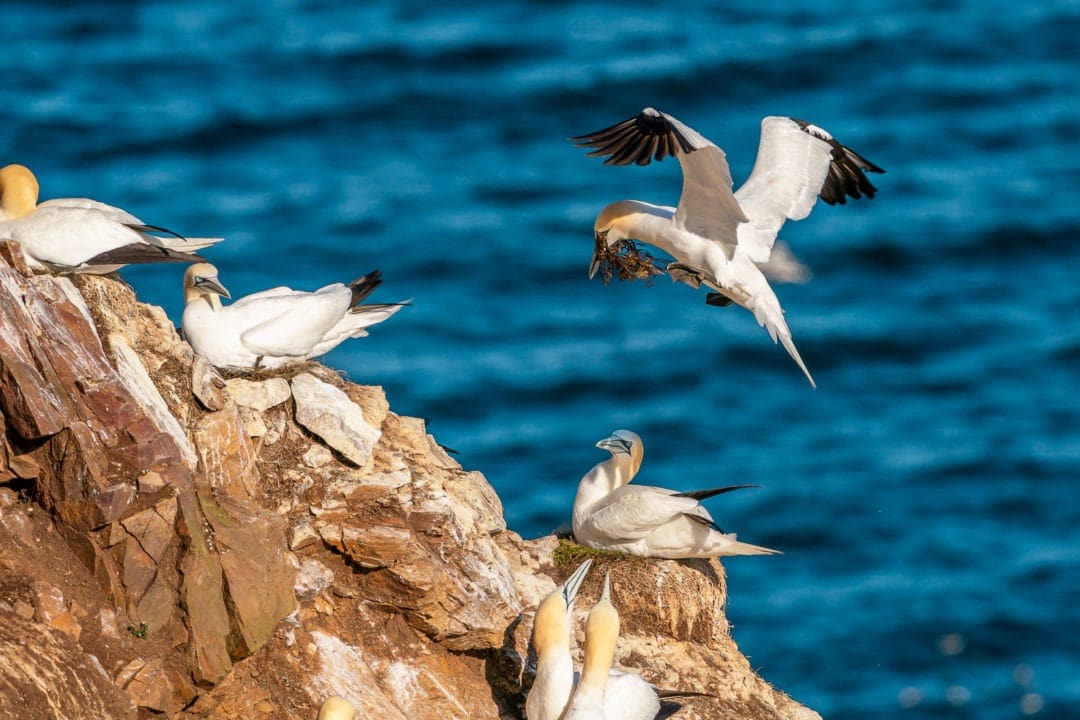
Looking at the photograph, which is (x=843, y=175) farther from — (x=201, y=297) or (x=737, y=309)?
(x=737, y=309)

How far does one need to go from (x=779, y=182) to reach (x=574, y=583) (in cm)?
336

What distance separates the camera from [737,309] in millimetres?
34656

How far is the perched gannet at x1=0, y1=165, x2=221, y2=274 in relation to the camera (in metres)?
8.82

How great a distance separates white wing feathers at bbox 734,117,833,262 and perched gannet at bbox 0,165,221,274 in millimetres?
4050

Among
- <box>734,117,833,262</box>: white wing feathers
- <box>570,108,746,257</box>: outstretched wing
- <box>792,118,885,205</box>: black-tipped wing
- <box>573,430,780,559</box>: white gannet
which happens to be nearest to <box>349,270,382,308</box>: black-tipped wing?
<box>570,108,746,257</box>: outstretched wing

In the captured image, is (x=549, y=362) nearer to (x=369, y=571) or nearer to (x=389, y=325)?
(x=389, y=325)

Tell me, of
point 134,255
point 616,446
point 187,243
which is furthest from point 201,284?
point 616,446

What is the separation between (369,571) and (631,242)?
336 centimetres

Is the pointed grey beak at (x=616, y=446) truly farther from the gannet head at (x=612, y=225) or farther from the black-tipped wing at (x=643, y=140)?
the black-tipped wing at (x=643, y=140)

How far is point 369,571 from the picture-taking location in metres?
9.17

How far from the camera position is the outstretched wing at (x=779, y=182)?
1157 centimetres

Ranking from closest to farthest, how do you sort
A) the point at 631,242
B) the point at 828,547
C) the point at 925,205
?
the point at 631,242
the point at 828,547
the point at 925,205

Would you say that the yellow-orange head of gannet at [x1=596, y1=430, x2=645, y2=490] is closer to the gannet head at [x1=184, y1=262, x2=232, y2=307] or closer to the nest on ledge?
the nest on ledge

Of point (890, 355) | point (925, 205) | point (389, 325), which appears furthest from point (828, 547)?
point (925, 205)
